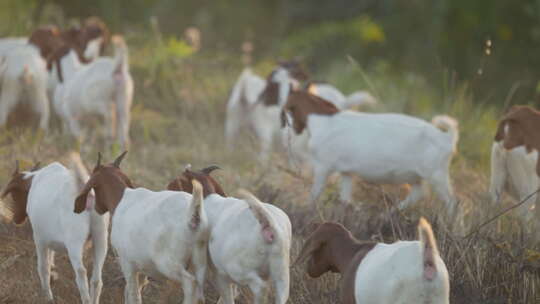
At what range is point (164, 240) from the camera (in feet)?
18.6

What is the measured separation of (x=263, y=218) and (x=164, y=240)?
0.58 metres

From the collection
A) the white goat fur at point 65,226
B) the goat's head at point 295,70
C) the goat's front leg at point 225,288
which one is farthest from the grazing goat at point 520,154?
the goat's head at point 295,70

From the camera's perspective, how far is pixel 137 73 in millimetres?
13766

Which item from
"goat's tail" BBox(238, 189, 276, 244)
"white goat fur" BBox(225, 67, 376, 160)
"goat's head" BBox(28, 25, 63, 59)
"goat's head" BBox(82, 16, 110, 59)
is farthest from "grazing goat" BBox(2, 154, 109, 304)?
"goat's head" BBox(82, 16, 110, 59)

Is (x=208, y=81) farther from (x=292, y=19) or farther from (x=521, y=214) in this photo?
(x=292, y=19)

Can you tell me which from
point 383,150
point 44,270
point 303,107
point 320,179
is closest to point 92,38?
point 303,107

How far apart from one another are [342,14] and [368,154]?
757 inches

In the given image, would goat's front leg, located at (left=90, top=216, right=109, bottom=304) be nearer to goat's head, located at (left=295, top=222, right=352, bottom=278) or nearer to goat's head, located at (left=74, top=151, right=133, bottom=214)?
goat's head, located at (left=74, top=151, right=133, bottom=214)

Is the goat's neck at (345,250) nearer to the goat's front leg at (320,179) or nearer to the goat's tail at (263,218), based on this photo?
the goat's tail at (263,218)

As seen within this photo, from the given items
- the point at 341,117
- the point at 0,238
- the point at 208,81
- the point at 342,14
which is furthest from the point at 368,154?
the point at 342,14

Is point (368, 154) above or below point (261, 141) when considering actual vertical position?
above

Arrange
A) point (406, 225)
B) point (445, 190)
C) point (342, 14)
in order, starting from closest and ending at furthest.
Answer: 1. point (406, 225)
2. point (445, 190)
3. point (342, 14)

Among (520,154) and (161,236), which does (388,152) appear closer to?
(520,154)

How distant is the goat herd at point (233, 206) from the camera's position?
5363 millimetres
